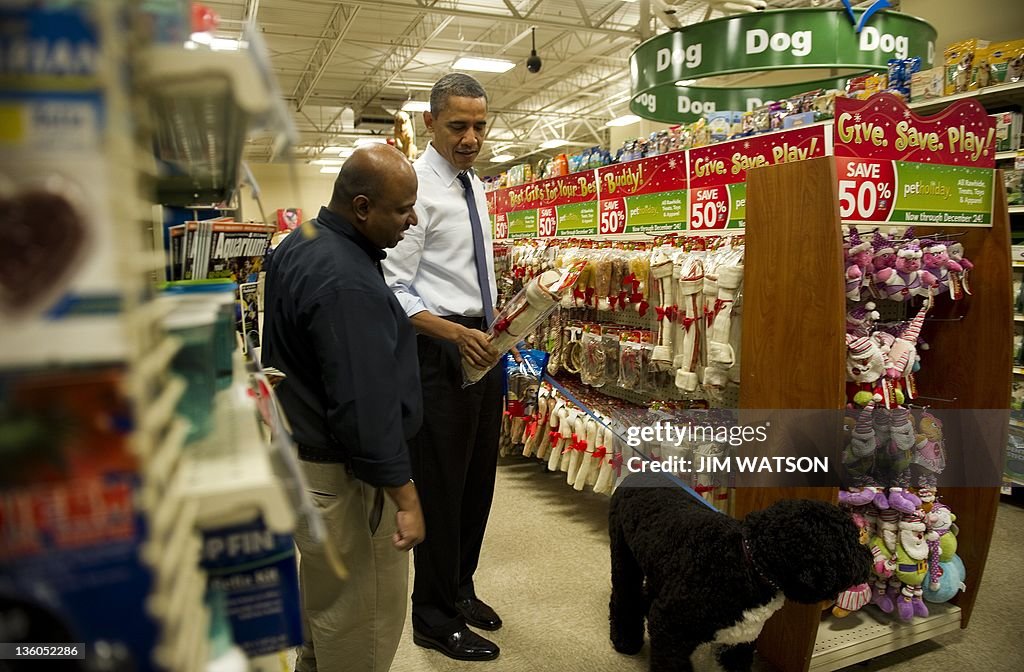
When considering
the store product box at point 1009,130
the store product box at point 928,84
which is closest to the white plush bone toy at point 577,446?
the store product box at point 928,84

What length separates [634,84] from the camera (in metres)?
4.11

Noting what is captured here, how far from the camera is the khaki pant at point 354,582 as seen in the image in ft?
5.42

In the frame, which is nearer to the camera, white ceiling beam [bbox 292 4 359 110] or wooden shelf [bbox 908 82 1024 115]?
wooden shelf [bbox 908 82 1024 115]

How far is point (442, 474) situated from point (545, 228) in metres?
2.73

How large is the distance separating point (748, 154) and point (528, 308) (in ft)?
5.13

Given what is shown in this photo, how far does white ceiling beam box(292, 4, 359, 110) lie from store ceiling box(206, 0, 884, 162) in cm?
3

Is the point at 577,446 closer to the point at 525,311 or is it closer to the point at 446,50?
the point at 525,311

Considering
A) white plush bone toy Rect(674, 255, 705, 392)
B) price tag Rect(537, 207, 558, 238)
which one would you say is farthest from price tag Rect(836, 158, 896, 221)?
price tag Rect(537, 207, 558, 238)

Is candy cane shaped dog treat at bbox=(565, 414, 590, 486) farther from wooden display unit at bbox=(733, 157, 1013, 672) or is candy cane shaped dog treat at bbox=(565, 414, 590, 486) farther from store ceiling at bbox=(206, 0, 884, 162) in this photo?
store ceiling at bbox=(206, 0, 884, 162)

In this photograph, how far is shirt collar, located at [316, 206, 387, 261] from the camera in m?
1.54

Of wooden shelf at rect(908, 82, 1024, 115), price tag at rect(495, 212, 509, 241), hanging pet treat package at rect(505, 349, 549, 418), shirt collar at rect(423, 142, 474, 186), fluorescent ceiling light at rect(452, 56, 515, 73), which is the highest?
fluorescent ceiling light at rect(452, 56, 515, 73)

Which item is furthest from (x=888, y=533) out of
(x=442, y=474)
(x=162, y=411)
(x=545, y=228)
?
(x=545, y=228)

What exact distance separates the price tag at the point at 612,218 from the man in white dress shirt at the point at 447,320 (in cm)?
149

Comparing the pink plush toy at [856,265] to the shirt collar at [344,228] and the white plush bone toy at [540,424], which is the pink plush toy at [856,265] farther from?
the white plush bone toy at [540,424]
